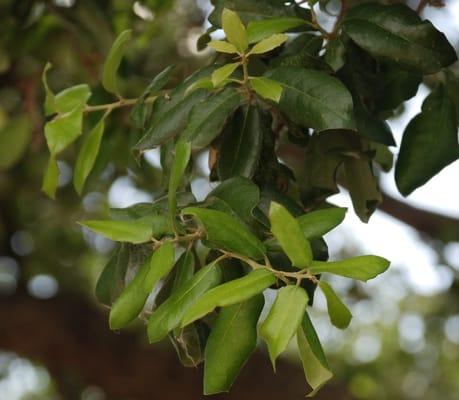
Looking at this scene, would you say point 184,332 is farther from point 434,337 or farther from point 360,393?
point 434,337

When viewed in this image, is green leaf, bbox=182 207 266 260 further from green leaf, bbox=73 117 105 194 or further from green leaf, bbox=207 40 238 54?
green leaf, bbox=73 117 105 194

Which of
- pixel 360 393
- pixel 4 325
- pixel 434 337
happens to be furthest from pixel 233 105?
pixel 434 337

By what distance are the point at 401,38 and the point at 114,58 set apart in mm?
330

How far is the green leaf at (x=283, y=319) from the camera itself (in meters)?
0.69

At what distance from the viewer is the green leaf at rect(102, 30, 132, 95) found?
1.02 metres

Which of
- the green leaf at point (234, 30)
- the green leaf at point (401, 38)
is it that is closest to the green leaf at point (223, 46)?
the green leaf at point (234, 30)

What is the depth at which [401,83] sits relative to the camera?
99 cm

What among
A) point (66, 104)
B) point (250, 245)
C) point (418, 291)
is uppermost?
point (250, 245)

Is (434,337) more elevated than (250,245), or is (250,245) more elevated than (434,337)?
(250,245)

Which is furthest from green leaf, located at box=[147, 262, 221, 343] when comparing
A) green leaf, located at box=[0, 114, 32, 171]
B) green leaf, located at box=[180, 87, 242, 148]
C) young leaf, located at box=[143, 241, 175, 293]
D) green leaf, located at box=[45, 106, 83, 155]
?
green leaf, located at box=[0, 114, 32, 171]

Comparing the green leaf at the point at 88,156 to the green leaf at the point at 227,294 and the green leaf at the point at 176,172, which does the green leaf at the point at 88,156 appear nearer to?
the green leaf at the point at 176,172

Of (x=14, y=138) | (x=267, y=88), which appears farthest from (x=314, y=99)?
(x=14, y=138)

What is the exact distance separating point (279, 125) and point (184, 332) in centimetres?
26

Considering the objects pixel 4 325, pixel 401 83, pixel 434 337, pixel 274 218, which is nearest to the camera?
pixel 274 218
